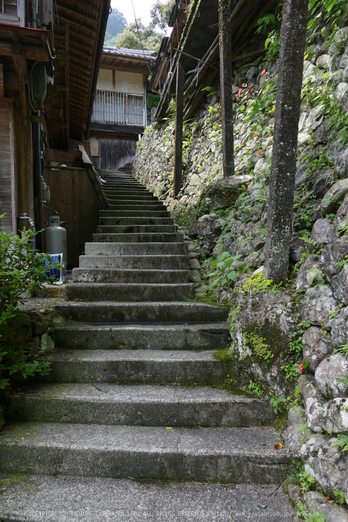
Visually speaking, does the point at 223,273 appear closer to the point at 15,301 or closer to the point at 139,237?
the point at 139,237

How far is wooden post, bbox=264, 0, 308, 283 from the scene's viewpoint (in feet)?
9.64

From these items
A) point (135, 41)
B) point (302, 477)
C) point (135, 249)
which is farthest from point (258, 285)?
point (135, 41)

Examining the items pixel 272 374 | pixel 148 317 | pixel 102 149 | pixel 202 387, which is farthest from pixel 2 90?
pixel 102 149

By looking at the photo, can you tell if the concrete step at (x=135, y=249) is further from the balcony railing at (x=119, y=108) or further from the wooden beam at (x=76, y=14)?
the balcony railing at (x=119, y=108)

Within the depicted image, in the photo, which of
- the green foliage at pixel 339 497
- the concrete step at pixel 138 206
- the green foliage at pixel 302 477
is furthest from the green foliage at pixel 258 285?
the concrete step at pixel 138 206

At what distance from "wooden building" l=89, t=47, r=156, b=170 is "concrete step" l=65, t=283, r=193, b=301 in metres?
13.3

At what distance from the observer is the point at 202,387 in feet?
9.96

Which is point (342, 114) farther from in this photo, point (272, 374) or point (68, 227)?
point (68, 227)

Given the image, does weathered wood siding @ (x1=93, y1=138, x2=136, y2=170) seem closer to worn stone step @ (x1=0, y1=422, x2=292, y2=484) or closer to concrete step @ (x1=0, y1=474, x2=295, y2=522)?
worn stone step @ (x1=0, y1=422, x2=292, y2=484)

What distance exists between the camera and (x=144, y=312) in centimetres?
393

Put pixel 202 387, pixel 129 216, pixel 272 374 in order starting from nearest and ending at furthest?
1. pixel 272 374
2. pixel 202 387
3. pixel 129 216

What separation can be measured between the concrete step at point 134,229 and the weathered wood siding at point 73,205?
0.41m

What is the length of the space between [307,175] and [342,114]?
0.69m

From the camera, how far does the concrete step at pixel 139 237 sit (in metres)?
5.90
